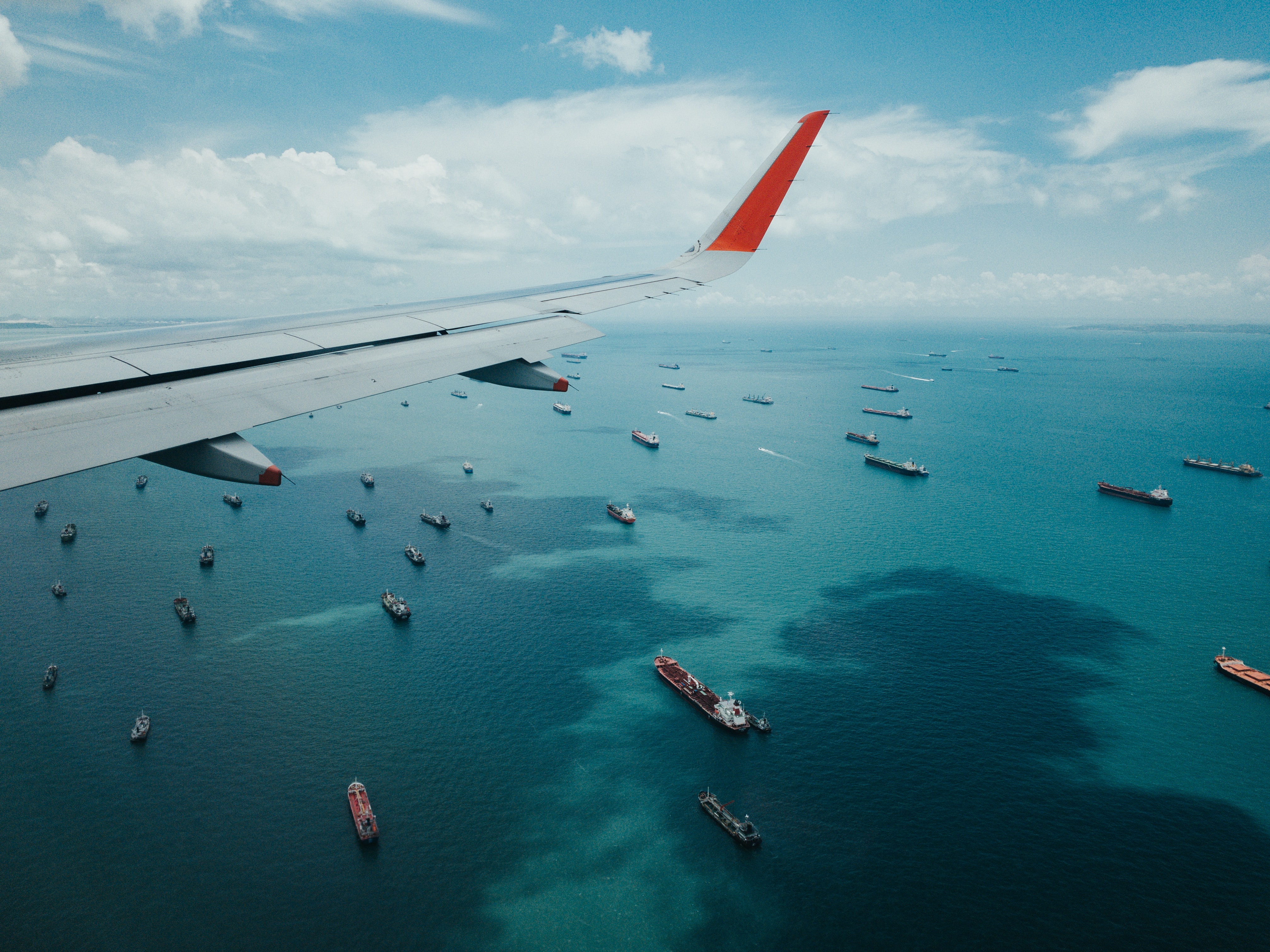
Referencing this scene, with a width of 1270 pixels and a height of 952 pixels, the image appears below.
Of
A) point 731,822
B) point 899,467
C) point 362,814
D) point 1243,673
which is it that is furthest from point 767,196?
point 899,467

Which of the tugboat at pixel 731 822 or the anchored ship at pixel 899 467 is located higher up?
the anchored ship at pixel 899 467

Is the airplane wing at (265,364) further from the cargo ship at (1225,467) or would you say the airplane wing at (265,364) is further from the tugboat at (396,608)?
the cargo ship at (1225,467)

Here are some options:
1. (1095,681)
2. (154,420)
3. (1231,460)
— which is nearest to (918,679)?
(1095,681)

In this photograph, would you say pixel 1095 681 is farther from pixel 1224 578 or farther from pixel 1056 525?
pixel 1056 525

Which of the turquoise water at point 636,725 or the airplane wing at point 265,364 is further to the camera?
the turquoise water at point 636,725

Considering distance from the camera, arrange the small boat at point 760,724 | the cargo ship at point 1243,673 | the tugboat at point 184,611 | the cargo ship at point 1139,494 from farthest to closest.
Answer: the cargo ship at point 1139,494, the tugboat at point 184,611, the cargo ship at point 1243,673, the small boat at point 760,724

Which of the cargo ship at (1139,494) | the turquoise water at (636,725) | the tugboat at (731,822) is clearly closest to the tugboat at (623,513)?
the turquoise water at (636,725)

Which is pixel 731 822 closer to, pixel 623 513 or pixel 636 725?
pixel 636 725
